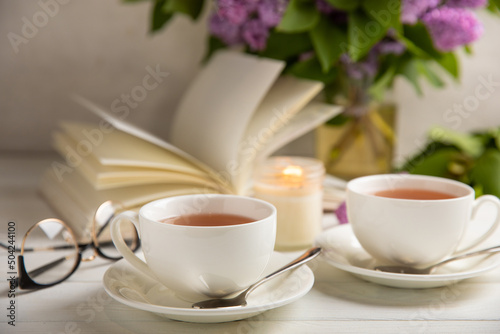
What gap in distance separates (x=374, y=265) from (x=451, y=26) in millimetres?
482

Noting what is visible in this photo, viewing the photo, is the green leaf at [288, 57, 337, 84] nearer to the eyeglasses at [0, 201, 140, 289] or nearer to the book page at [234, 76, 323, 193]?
the book page at [234, 76, 323, 193]

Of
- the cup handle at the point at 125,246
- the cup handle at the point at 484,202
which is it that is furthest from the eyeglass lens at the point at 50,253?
the cup handle at the point at 484,202

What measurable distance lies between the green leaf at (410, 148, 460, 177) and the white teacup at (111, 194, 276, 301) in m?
0.53

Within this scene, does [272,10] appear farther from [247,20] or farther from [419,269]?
[419,269]

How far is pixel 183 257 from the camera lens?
0.54 m

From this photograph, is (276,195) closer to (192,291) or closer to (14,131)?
(192,291)

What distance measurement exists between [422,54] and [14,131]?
92 centimetres

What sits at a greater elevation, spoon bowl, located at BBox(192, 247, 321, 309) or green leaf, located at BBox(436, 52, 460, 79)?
green leaf, located at BBox(436, 52, 460, 79)

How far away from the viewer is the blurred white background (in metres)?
1.33

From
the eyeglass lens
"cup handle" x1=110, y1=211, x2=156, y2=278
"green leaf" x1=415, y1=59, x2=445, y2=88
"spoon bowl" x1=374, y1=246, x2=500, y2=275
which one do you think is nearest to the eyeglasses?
the eyeglass lens

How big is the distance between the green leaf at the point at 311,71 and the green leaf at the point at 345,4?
0.43ft

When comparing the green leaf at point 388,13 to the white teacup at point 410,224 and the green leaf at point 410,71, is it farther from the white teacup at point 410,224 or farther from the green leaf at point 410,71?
the white teacup at point 410,224

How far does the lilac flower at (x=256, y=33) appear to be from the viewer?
1.07 m

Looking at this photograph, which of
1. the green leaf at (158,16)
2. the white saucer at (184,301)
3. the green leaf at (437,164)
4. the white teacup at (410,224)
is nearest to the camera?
the white saucer at (184,301)
